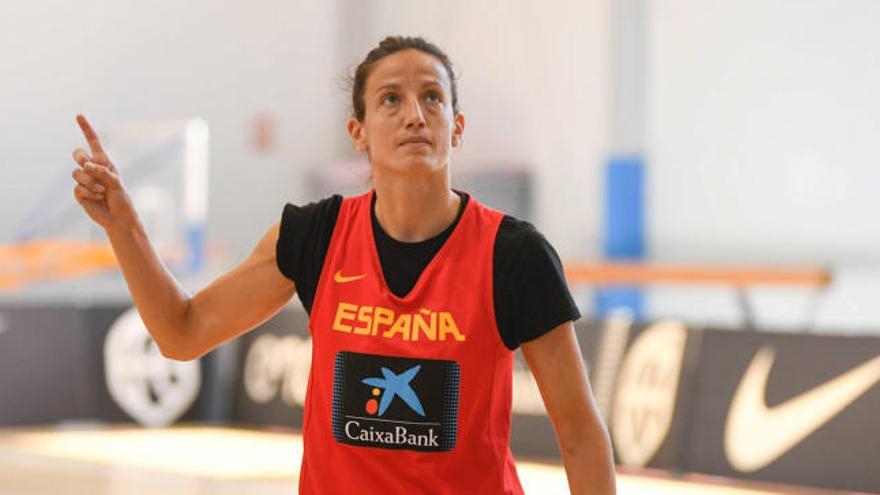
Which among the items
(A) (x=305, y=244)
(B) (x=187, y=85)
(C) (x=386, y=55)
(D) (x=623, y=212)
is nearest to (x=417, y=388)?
(A) (x=305, y=244)

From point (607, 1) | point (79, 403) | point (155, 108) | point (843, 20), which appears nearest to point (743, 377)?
point (79, 403)

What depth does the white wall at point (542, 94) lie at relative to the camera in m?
13.1

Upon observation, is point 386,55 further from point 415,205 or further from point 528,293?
point 528,293

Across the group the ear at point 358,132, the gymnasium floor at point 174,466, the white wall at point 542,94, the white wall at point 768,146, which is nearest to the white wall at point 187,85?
the white wall at point 542,94

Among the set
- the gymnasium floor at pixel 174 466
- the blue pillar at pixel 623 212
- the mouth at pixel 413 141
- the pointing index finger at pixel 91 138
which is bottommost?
the gymnasium floor at pixel 174 466

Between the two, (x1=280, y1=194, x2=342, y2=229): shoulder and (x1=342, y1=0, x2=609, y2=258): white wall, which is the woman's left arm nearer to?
(x1=280, y1=194, x2=342, y2=229): shoulder

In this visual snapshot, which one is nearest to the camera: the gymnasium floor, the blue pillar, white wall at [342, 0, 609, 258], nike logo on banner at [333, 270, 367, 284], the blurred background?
nike logo on banner at [333, 270, 367, 284]

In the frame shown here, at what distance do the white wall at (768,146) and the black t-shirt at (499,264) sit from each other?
30.5 ft

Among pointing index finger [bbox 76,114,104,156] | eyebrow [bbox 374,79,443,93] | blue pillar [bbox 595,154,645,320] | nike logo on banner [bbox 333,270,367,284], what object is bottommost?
blue pillar [bbox 595,154,645,320]

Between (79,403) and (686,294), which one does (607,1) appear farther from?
(79,403)

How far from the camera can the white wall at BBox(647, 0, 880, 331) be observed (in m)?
11.2

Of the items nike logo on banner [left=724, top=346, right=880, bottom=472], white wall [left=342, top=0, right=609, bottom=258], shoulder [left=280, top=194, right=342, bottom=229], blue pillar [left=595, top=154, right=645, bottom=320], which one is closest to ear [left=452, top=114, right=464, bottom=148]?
shoulder [left=280, top=194, right=342, bottom=229]

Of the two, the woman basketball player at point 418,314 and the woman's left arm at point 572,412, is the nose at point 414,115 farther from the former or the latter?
the woman's left arm at point 572,412

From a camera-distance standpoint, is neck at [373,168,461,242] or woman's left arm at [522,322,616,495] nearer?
woman's left arm at [522,322,616,495]
